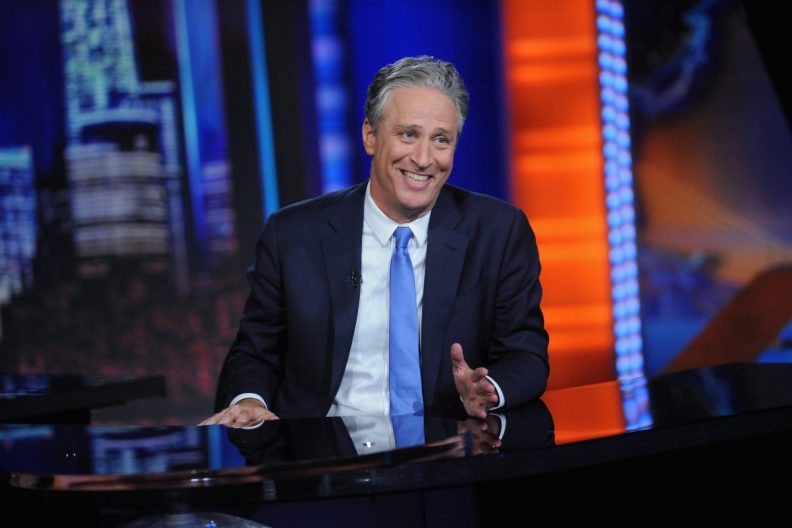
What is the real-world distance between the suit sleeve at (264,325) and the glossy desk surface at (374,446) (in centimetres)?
55

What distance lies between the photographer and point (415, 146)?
2.16 metres

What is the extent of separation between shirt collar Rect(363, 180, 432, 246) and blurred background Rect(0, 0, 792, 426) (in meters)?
2.46

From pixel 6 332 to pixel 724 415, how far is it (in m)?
3.85

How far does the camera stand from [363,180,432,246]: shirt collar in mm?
2225

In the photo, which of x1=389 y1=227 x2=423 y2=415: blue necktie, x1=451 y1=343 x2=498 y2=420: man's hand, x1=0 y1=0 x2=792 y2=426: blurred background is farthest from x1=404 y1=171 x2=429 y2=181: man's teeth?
x1=0 y1=0 x2=792 y2=426: blurred background

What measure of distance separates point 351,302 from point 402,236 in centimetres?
18

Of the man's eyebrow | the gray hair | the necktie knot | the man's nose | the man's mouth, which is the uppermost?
the gray hair

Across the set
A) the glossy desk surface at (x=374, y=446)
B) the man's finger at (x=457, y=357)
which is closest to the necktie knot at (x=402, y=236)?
the man's finger at (x=457, y=357)

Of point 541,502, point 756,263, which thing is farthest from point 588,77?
point 541,502

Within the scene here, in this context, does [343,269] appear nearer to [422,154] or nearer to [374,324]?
[374,324]

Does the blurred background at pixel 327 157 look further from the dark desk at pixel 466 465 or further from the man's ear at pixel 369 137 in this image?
the dark desk at pixel 466 465

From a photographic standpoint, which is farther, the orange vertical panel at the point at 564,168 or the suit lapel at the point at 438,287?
the orange vertical panel at the point at 564,168

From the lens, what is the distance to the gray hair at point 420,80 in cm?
214

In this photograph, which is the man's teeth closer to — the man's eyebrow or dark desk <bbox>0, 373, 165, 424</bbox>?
the man's eyebrow
